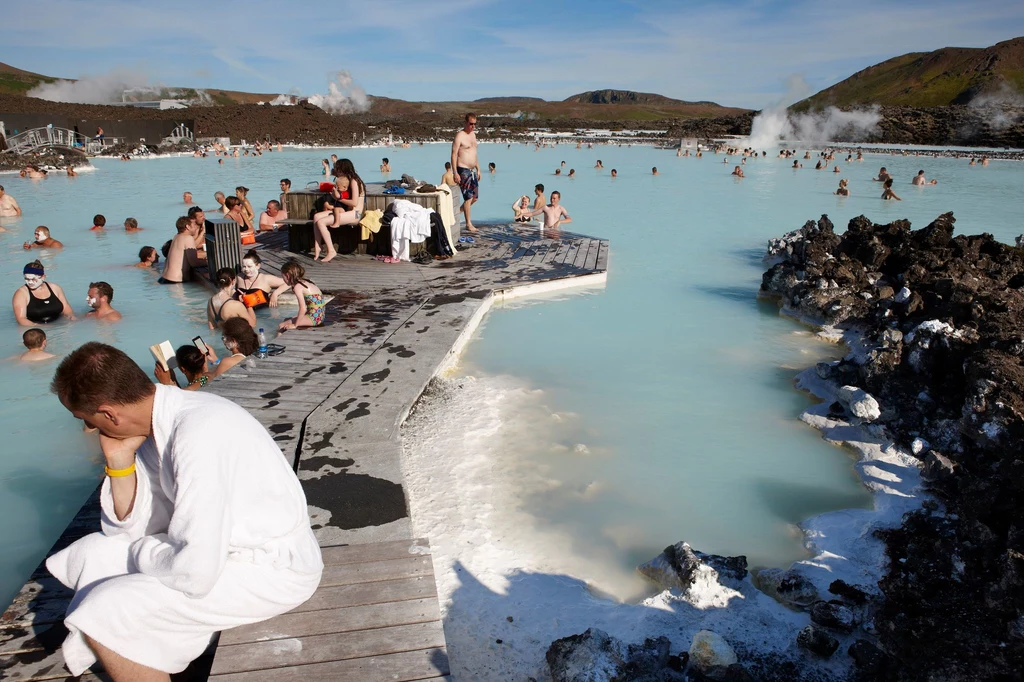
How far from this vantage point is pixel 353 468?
3.78m

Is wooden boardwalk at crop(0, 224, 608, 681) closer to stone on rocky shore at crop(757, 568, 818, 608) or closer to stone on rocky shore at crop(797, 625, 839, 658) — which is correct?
stone on rocky shore at crop(797, 625, 839, 658)

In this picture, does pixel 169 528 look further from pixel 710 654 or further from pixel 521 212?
pixel 521 212

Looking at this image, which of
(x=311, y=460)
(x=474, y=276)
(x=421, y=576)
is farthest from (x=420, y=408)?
(x=474, y=276)

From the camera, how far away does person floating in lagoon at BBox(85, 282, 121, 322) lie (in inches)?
306

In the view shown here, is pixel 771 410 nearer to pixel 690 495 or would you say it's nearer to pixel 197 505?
pixel 690 495

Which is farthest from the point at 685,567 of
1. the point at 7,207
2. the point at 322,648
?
the point at 7,207

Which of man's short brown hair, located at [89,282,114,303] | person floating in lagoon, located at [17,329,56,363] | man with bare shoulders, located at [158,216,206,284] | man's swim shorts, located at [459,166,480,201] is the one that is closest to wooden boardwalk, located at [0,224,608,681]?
man with bare shoulders, located at [158,216,206,284]

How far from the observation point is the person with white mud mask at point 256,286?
7.51m

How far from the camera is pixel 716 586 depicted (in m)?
3.40

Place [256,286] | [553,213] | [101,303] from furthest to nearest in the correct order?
[553,213], [101,303], [256,286]

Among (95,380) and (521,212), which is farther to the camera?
(521,212)

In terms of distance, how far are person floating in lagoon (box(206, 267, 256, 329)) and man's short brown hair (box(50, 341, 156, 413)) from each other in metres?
4.85

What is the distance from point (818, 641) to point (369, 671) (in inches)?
77.7

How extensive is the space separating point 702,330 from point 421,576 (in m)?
6.02
